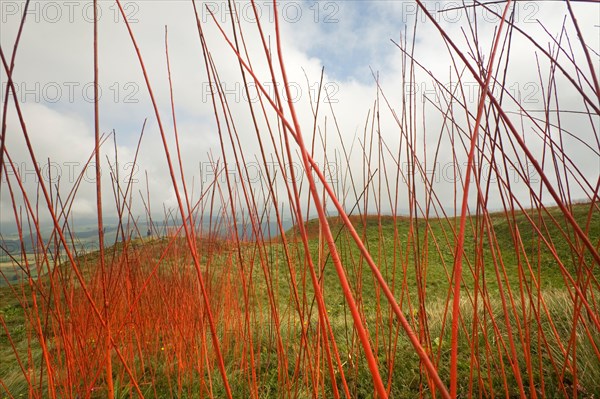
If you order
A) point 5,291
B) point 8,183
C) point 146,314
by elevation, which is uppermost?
point 8,183

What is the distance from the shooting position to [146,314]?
83.0 inches

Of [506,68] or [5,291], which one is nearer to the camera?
[506,68]

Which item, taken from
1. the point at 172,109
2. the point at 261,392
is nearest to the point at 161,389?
the point at 261,392

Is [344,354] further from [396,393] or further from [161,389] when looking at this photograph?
[161,389]

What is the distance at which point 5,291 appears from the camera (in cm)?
622

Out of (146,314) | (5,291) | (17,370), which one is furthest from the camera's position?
(5,291)

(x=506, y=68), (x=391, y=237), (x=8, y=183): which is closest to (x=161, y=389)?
(x=8, y=183)

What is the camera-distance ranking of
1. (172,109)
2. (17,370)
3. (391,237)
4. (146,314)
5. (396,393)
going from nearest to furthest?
(172,109) < (396,393) < (146,314) < (17,370) < (391,237)

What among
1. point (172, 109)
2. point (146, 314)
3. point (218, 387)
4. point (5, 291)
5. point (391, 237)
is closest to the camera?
Answer: point (172, 109)

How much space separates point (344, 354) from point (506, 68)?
1998mm

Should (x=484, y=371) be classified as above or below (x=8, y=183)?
below

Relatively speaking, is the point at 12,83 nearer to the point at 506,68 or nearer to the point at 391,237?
the point at 506,68

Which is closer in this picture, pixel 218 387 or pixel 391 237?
pixel 218 387

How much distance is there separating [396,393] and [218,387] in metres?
0.95
